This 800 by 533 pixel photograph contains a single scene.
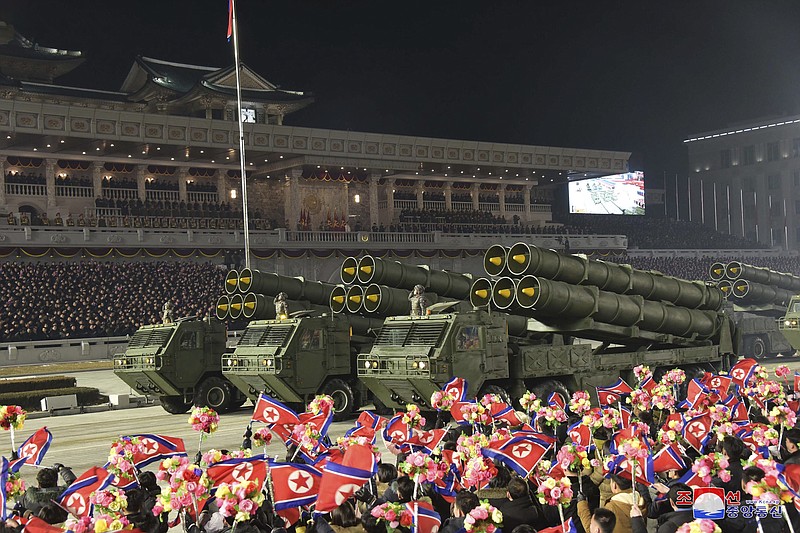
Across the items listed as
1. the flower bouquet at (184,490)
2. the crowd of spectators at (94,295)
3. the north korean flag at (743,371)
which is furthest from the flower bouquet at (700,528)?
the crowd of spectators at (94,295)

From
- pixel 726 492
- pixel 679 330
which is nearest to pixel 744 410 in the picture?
pixel 726 492

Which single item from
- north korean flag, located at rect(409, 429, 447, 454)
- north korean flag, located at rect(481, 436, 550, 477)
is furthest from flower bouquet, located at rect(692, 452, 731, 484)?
north korean flag, located at rect(409, 429, 447, 454)

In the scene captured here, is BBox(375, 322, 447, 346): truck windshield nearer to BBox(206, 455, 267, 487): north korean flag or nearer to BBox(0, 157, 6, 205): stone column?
BBox(206, 455, 267, 487): north korean flag

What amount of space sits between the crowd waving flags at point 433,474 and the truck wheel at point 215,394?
11875mm

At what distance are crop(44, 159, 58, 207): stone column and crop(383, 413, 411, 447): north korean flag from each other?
4212 centimetres

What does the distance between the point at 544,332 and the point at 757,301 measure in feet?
59.6

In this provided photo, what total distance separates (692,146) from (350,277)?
74331 millimetres

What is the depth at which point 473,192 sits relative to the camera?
65750 mm

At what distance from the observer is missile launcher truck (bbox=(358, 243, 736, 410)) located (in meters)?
19.7

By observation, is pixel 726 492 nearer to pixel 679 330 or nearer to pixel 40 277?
pixel 679 330

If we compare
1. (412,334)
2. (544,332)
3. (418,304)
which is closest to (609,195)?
(544,332)

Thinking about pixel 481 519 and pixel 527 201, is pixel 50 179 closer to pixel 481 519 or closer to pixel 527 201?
pixel 527 201

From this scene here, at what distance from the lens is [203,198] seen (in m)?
55.2

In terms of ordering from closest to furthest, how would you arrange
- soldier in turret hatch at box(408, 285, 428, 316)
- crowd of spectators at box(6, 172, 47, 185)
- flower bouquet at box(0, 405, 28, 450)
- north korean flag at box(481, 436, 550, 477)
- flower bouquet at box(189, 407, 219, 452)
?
north korean flag at box(481, 436, 550, 477), flower bouquet at box(189, 407, 219, 452), flower bouquet at box(0, 405, 28, 450), soldier in turret hatch at box(408, 285, 428, 316), crowd of spectators at box(6, 172, 47, 185)
